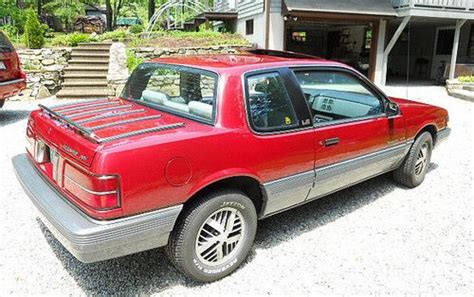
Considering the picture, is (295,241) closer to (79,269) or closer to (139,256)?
(139,256)

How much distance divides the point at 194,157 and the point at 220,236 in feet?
2.27

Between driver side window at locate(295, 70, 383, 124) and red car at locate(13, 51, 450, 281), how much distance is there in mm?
32

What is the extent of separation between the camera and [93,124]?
264 centimetres

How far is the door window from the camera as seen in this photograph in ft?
9.59

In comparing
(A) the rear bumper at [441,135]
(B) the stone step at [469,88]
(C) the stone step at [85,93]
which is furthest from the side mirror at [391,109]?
(B) the stone step at [469,88]

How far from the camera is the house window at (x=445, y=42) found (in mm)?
16688

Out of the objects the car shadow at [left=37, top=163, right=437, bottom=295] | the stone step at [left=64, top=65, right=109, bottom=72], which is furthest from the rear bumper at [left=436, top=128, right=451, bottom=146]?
the stone step at [left=64, top=65, right=109, bottom=72]

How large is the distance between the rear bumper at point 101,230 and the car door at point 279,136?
0.82 meters

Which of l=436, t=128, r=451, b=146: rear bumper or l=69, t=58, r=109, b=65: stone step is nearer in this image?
l=436, t=128, r=451, b=146: rear bumper

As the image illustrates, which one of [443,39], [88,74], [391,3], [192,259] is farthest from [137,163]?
[443,39]

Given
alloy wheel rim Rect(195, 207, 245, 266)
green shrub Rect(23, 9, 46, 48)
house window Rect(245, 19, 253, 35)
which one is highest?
house window Rect(245, 19, 253, 35)

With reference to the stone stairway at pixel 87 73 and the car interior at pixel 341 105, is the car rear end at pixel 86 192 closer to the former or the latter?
the car interior at pixel 341 105

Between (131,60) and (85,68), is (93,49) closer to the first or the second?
(85,68)

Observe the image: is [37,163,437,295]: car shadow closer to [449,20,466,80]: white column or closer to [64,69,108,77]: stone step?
[64,69,108,77]: stone step
